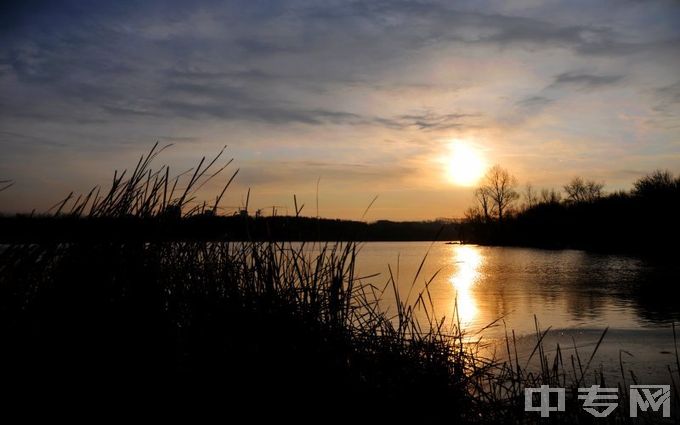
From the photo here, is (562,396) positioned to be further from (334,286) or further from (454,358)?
(334,286)

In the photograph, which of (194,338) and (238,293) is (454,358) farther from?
(194,338)

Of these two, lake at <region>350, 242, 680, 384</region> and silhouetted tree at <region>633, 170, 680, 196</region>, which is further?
silhouetted tree at <region>633, 170, 680, 196</region>

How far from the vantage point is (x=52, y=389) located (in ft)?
10.2

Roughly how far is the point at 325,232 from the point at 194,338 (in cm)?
197

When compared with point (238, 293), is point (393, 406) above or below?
below

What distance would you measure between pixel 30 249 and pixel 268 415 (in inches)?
77.2

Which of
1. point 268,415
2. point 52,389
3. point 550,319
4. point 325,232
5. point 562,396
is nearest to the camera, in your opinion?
point 52,389

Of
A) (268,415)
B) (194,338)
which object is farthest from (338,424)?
(194,338)

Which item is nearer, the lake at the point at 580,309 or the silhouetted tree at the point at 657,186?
the lake at the point at 580,309

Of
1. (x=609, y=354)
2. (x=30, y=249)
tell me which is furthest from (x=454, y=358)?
(x=609, y=354)

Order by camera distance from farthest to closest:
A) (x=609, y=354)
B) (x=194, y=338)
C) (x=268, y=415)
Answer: (x=609, y=354), (x=194, y=338), (x=268, y=415)

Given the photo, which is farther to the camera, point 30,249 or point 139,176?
point 139,176

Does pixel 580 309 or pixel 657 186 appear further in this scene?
pixel 657 186

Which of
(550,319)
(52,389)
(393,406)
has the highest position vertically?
(52,389)
